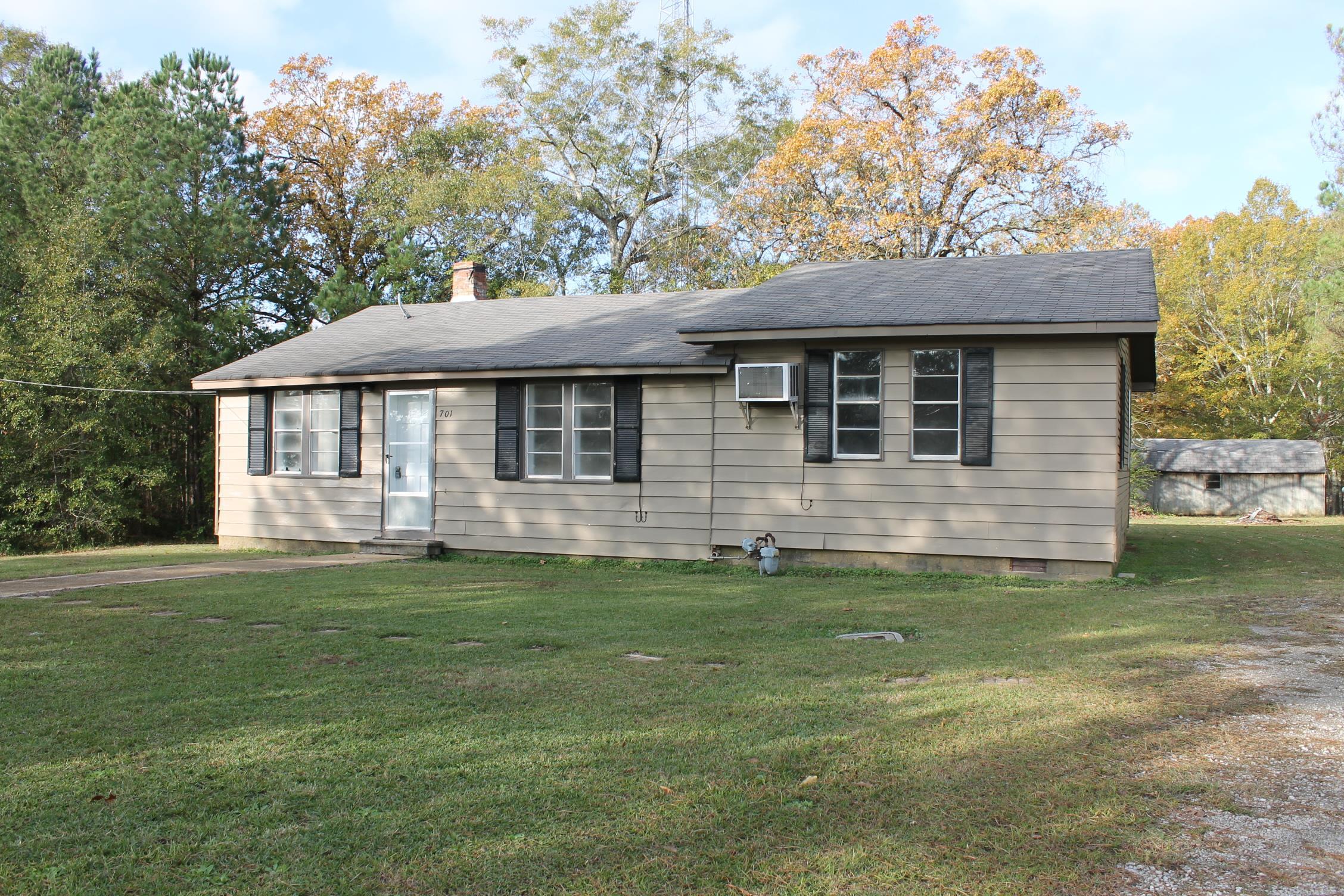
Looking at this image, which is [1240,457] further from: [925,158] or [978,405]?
[978,405]

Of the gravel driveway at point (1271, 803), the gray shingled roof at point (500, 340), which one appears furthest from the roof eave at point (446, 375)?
the gravel driveway at point (1271, 803)

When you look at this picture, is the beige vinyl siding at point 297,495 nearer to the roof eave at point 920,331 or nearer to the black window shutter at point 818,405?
the roof eave at point 920,331

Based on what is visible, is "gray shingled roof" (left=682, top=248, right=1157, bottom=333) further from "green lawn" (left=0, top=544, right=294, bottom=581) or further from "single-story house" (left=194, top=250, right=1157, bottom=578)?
"green lawn" (left=0, top=544, right=294, bottom=581)

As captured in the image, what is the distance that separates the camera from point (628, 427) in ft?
39.1

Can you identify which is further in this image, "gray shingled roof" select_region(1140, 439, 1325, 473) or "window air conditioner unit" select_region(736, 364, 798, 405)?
"gray shingled roof" select_region(1140, 439, 1325, 473)

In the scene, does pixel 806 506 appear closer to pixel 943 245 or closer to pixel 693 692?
pixel 693 692

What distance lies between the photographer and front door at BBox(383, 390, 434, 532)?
42.8 ft

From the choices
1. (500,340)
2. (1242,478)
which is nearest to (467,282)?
(500,340)

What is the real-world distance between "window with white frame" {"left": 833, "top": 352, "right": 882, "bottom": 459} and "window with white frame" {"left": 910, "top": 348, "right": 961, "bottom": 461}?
38 cm

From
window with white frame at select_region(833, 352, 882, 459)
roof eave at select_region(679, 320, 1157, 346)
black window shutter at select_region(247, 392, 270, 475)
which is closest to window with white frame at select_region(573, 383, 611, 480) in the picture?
roof eave at select_region(679, 320, 1157, 346)

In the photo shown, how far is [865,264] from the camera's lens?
13750mm

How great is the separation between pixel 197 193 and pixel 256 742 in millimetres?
19316

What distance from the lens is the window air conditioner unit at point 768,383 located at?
35.4 feet

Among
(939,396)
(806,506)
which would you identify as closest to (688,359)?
(806,506)
